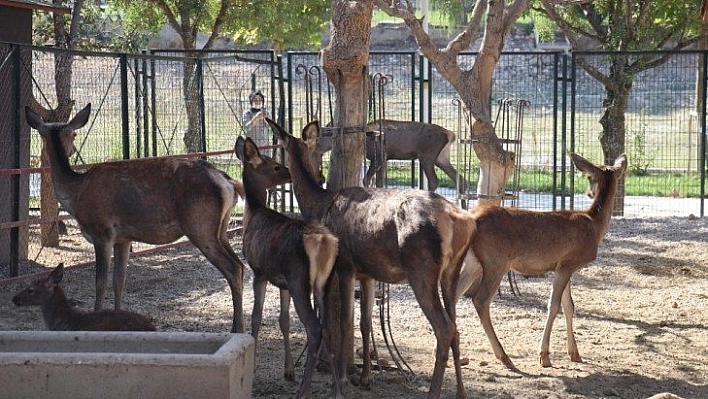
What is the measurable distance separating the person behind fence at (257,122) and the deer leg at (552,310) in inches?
309

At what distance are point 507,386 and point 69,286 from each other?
5.39 metres

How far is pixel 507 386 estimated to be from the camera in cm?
749

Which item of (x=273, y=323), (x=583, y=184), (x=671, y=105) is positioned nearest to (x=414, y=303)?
(x=273, y=323)

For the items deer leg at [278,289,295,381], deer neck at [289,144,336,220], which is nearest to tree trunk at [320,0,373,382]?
deer neck at [289,144,336,220]

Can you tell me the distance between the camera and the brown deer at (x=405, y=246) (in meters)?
6.65

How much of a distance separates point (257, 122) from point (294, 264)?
977cm

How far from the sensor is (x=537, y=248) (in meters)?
8.36

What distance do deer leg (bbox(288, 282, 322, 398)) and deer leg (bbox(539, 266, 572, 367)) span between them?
215cm

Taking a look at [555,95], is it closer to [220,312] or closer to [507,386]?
[220,312]

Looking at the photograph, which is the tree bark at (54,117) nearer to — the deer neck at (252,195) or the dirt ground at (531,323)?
the dirt ground at (531,323)

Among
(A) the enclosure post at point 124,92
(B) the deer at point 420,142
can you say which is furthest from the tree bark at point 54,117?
(B) the deer at point 420,142

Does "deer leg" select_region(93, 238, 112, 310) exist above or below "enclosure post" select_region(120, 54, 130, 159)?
below

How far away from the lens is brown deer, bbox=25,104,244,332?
29.1 feet

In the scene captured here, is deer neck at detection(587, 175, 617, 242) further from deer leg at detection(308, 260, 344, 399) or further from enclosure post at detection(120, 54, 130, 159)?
enclosure post at detection(120, 54, 130, 159)
